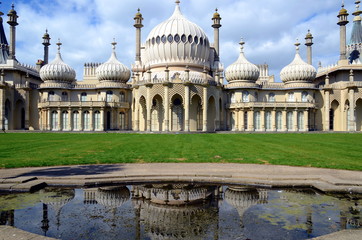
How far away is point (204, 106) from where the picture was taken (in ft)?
147

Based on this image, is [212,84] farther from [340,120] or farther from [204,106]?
[340,120]

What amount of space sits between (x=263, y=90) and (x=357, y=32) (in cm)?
2590

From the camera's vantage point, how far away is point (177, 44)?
48688 mm

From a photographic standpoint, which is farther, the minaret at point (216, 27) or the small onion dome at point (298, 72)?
the minaret at point (216, 27)

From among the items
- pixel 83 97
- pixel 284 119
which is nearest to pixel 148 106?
pixel 83 97

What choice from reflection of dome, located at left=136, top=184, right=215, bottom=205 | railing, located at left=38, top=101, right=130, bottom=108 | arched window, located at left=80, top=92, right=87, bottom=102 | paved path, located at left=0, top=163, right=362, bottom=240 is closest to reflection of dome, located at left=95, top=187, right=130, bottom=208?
reflection of dome, located at left=136, top=184, right=215, bottom=205

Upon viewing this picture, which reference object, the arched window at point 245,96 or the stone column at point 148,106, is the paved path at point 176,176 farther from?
the arched window at point 245,96

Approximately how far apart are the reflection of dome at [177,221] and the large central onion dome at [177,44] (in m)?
42.7

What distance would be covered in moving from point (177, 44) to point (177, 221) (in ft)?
146

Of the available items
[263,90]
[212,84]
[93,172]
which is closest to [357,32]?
[263,90]

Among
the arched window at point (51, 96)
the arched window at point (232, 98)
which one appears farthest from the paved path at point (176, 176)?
the arched window at point (51, 96)

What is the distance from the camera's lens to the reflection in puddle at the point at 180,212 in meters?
5.98

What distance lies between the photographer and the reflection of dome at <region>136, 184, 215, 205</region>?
8211mm

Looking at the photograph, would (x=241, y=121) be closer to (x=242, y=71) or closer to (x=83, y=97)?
Result: (x=242, y=71)
